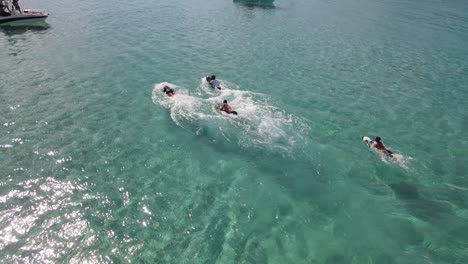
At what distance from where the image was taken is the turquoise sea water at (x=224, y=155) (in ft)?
48.1

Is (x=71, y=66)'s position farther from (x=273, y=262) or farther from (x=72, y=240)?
(x=273, y=262)

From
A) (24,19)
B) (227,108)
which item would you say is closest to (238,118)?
(227,108)

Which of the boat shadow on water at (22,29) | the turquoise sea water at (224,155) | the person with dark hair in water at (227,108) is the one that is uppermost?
the boat shadow on water at (22,29)

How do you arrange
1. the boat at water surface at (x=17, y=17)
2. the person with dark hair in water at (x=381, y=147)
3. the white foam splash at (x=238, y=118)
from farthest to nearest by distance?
the boat at water surface at (x=17, y=17) → the white foam splash at (x=238, y=118) → the person with dark hair in water at (x=381, y=147)

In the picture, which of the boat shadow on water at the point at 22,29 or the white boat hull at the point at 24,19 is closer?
the boat shadow on water at the point at 22,29

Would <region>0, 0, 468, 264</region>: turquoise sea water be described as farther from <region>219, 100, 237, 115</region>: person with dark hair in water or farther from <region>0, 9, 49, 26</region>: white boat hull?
<region>0, 9, 49, 26</region>: white boat hull

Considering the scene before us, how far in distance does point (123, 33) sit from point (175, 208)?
114 ft

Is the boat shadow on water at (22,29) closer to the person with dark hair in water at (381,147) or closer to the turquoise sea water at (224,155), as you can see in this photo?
the turquoise sea water at (224,155)

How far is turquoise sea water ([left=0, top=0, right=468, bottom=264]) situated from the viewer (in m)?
14.7

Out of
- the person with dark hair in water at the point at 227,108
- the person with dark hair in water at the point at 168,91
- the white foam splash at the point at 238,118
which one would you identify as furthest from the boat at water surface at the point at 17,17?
the person with dark hair in water at the point at 227,108

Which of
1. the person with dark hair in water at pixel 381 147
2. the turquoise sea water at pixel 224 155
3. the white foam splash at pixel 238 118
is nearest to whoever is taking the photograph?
the turquoise sea water at pixel 224 155

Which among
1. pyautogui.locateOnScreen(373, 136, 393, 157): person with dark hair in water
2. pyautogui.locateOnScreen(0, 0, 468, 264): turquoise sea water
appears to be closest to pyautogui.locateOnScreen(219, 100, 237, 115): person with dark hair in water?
pyautogui.locateOnScreen(0, 0, 468, 264): turquoise sea water

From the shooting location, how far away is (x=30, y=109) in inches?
901

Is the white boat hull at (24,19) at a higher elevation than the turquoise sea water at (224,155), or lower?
higher
